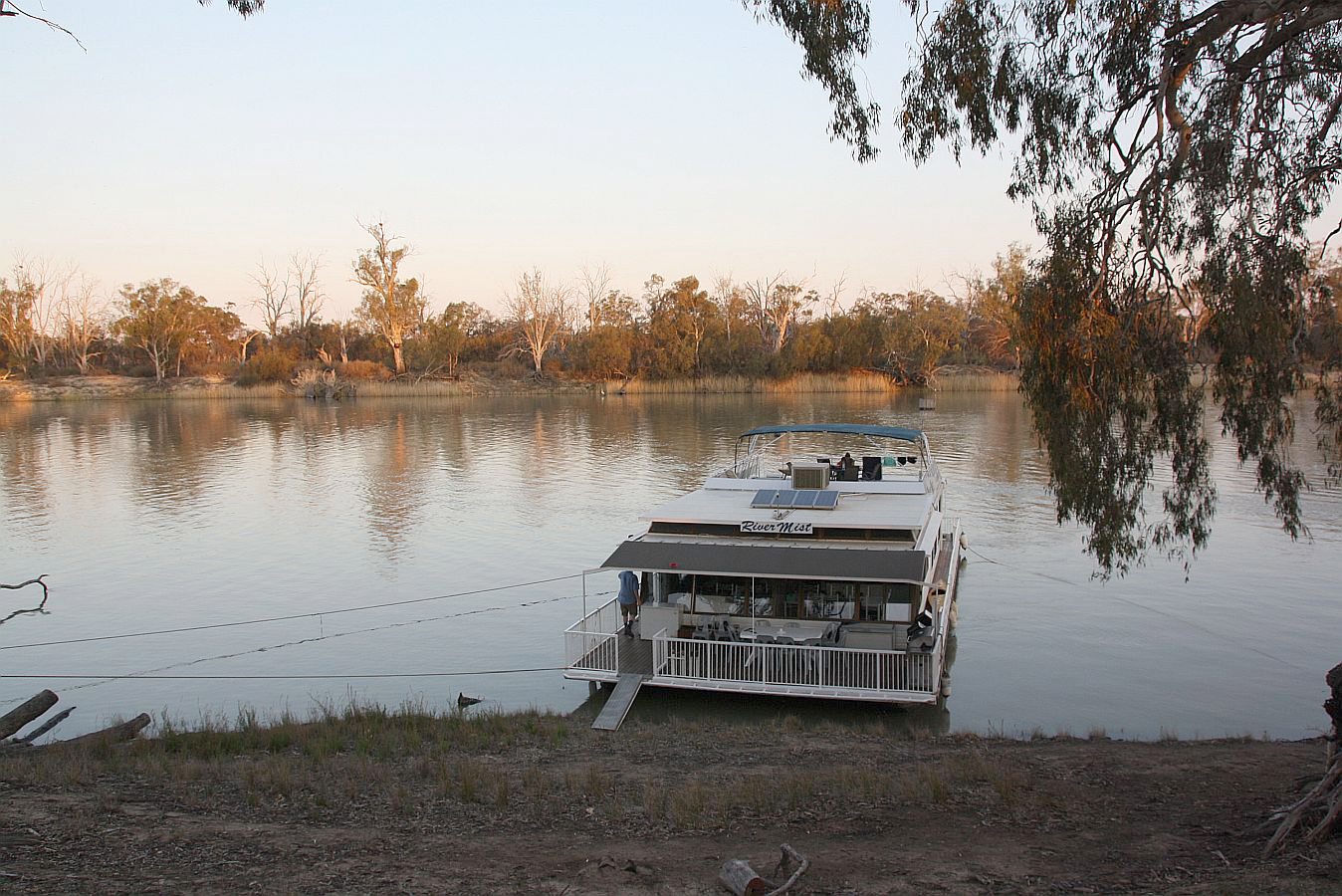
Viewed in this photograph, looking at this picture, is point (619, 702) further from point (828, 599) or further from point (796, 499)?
point (796, 499)

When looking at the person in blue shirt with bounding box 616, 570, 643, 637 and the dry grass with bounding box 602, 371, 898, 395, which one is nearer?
the person in blue shirt with bounding box 616, 570, 643, 637

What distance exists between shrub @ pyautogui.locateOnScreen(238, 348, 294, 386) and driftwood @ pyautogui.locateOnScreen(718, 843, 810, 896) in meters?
91.3

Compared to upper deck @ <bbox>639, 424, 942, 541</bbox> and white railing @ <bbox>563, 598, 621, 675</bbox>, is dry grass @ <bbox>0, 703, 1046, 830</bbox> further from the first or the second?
upper deck @ <bbox>639, 424, 942, 541</bbox>

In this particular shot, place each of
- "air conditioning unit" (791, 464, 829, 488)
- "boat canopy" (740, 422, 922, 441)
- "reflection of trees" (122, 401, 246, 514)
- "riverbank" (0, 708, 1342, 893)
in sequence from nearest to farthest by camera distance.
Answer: "riverbank" (0, 708, 1342, 893)
"air conditioning unit" (791, 464, 829, 488)
"boat canopy" (740, 422, 922, 441)
"reflection of trees" (122, 401, 246, 514)

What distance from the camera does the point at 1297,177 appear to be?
10195 millimetres

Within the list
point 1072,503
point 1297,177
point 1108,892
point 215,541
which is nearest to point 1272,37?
point 1297,177

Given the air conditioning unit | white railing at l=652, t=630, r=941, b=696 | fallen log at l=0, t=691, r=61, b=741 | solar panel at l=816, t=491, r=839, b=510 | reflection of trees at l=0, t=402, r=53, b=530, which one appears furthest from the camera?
reflection of trees at l=0, t=402, r=53, b=530

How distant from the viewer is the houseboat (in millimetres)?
12602

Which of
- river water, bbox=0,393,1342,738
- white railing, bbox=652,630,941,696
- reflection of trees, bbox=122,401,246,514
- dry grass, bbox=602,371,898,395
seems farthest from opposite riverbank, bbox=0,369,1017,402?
white railing, bbox=652,630,941,696

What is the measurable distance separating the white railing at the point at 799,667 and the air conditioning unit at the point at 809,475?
3853 millimetres

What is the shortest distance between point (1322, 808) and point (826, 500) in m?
8.60

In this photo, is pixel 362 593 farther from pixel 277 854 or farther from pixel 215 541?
pixel 277 854

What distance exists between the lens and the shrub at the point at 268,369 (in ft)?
298

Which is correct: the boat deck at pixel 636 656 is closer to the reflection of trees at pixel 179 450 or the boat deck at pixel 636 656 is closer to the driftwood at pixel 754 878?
the driftwood at pixel 754 878
